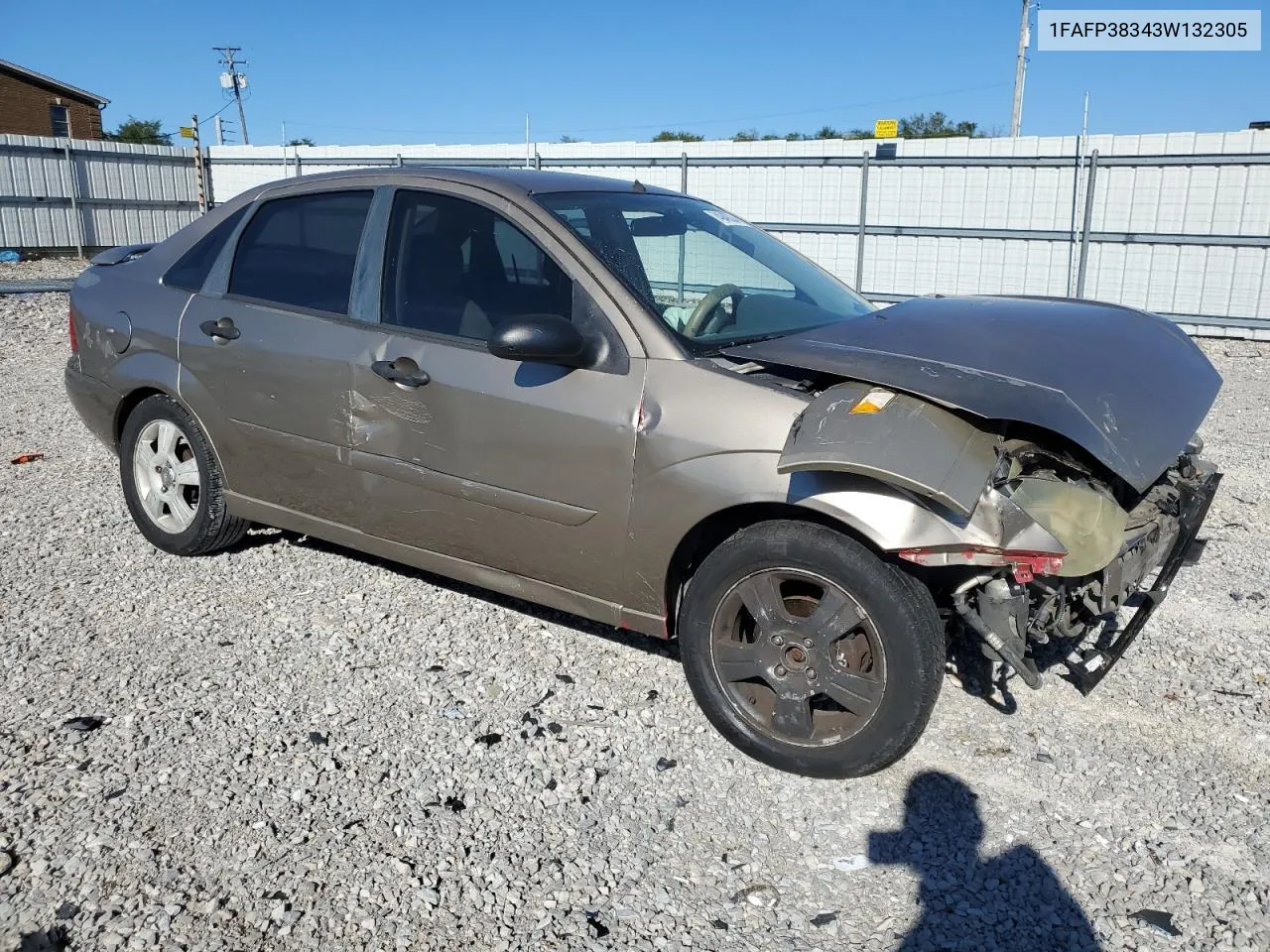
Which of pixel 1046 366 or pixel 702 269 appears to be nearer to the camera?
pixel 1046 366

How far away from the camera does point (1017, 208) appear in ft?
45.5

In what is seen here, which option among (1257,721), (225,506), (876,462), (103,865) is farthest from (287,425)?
(1257,721)

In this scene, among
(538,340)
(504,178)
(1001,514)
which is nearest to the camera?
(1001,514)

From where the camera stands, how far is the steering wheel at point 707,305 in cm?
346

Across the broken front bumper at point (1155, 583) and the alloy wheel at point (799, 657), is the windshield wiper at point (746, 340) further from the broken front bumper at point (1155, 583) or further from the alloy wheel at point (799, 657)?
the broken front bumper at point (1155, 583)

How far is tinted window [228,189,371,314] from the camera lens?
401 cm

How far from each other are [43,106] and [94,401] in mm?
42827

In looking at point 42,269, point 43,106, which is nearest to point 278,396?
point 42,269

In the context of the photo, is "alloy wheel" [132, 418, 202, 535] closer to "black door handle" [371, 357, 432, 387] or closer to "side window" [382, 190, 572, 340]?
"black door handle" [371, 357, 432, 387]

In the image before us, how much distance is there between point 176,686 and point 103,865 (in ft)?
3.36

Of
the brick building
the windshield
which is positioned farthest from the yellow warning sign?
the brick building

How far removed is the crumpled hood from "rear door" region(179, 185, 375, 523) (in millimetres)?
1652

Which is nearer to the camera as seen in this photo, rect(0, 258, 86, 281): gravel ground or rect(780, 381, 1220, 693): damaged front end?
rect(780, 381, 1220, 693): damaged front end

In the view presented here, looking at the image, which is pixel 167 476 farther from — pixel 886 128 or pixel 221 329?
pixel 886 128
